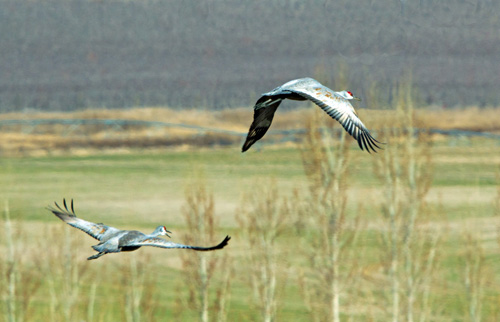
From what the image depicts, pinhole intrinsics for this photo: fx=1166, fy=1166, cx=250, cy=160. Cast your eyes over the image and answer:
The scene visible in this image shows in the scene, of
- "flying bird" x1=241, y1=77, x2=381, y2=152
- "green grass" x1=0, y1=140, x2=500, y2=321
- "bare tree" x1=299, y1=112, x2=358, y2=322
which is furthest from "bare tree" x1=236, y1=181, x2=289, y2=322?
"flying bird" x1=241, y1=77, x2=381, y2=152

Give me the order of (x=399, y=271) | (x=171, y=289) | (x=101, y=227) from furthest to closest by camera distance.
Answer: (x=171, y=289)
(x=399, y=271)
(x=101, y=227)

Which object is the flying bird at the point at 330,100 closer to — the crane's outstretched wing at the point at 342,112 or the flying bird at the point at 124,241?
the crane's outstretched wing at the point at 342,112

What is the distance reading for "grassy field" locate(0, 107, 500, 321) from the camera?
279 ft

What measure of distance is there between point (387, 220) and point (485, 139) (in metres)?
112

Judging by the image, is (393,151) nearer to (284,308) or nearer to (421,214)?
(421,214)

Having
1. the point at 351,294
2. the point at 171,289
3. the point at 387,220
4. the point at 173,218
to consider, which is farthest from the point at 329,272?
the point at 173,218

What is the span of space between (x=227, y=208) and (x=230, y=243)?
110 ft

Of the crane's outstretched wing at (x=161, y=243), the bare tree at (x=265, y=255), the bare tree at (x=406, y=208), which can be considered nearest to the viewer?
the crane's outstretched wing at (x=161, y=243)

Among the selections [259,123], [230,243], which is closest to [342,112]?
[259,123]

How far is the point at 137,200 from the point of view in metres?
171

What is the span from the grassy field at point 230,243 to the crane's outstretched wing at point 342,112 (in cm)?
4809

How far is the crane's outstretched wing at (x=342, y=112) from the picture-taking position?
730 inches

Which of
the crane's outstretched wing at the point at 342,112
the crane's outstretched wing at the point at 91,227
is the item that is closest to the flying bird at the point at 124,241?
the crane's outstretched wing at the point at 91,227

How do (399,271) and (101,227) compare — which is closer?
(101,227)
